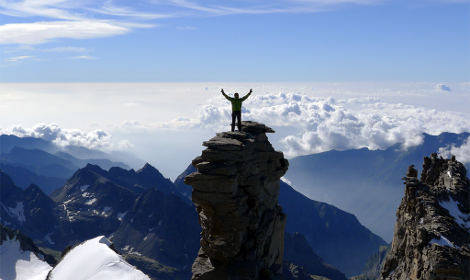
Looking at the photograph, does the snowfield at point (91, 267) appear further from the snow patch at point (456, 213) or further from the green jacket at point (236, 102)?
the snow patch at point (456, 213)

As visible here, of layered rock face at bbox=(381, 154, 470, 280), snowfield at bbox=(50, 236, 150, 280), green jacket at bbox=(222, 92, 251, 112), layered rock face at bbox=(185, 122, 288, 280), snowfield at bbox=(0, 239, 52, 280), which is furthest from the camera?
snowfield at bbox=(0, 239, 52, 280)

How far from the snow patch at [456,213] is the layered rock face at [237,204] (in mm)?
21662

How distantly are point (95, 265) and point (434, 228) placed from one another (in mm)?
70361

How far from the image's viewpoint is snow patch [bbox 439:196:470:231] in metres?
55.2

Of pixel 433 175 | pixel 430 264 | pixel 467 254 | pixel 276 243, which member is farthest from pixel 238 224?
pixel 433 175

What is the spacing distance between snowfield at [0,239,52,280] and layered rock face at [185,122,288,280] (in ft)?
344

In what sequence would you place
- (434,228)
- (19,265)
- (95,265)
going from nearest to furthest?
(434,228), (95,265), (19,265)

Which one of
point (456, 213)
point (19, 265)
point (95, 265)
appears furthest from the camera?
point (19, 265)

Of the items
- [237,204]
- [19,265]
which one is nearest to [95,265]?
[237,204]

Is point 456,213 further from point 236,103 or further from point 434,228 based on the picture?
point 236,103

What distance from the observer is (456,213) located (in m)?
56.9

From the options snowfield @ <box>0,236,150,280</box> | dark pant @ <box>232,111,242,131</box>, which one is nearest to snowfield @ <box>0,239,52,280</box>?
snowfield @ <box>0,236,150,280</box>

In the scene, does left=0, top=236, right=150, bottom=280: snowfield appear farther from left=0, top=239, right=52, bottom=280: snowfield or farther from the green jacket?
the green jacket

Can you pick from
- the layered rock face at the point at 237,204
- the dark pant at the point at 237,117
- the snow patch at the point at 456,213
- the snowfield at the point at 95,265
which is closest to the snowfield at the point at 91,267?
the snowfield at the point at 95,265
